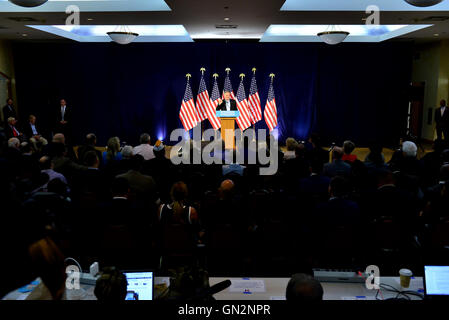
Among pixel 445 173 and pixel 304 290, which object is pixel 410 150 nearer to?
pixel 445 173

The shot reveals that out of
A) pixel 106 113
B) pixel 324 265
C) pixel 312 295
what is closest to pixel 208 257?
pixel 324 265

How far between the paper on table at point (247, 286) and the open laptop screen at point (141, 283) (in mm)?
617

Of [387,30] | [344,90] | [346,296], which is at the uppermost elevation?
[387,30]

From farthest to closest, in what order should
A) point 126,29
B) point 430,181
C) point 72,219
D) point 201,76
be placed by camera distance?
point 201,76
point 126,29
point 430,181
point 72,219

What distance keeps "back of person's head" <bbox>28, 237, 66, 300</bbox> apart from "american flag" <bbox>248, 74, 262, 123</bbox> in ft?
44.0

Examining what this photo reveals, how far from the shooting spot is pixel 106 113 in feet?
48.4

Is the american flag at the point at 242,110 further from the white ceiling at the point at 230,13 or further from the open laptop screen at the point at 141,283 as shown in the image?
the open laptop screen at the point at 141,283

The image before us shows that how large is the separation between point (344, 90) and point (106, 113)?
8.66 metres

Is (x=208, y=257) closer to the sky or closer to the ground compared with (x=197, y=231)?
closer to the ground

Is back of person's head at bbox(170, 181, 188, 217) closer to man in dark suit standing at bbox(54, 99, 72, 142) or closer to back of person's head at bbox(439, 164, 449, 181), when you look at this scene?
back of person's head at bbox(439, 164, 449, 181)

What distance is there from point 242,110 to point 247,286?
1095 cm

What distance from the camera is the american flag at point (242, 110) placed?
13.5m

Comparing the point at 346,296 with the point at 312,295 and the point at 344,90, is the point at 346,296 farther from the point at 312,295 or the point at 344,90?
the point at 344,90

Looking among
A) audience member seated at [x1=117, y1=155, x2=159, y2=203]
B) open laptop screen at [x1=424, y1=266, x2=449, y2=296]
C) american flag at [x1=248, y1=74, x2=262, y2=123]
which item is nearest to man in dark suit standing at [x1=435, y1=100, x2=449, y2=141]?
american flag at [x1=248, y1=74, x2=262, y2=123]
